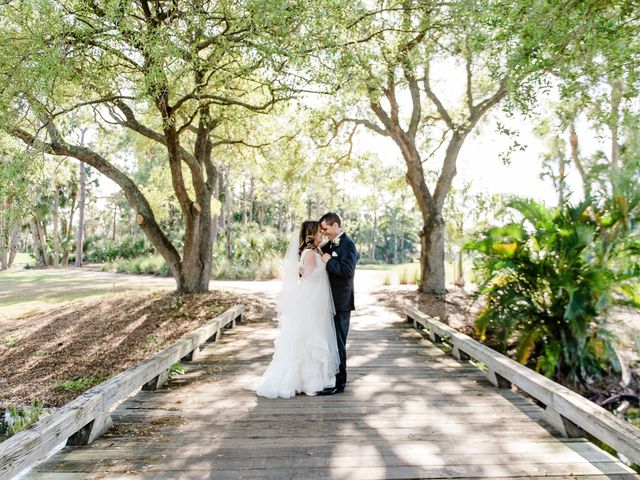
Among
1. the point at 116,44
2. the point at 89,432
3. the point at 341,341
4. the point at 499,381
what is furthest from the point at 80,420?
→ the point at 116,44

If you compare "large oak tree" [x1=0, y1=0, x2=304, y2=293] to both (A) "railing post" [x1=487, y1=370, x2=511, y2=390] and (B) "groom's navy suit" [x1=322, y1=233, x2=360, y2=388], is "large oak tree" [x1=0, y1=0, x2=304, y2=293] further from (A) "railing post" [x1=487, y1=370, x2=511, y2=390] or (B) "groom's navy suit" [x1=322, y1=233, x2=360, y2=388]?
(A) "railing post" [x1=487, y1=370, x2=511, y2=390]

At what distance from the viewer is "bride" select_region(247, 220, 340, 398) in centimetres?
539

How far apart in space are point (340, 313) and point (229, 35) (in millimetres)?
5021

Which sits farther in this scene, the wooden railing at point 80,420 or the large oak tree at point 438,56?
the large oak tree at point 438,56

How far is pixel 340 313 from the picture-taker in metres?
5.60

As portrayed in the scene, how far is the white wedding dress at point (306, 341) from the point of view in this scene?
17.7 ft

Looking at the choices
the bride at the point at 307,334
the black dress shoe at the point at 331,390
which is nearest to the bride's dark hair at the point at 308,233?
the bride at the point at 307,334

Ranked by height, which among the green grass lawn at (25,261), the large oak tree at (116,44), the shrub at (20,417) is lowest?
the shrub at (20,417)

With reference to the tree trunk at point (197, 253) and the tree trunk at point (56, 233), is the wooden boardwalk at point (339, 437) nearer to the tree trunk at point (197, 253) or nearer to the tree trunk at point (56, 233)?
the tree trunk at point (197, 253)

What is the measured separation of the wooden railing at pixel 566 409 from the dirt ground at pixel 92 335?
6.45 metres

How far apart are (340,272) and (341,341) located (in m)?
0.93

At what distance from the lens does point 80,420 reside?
12.3ft

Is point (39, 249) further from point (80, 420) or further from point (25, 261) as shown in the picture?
point (80, 420)

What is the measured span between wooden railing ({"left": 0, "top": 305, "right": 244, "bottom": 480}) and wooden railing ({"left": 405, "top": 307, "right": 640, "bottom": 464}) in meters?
4.20
